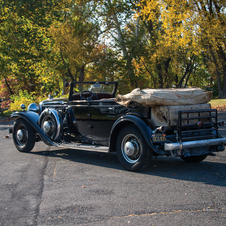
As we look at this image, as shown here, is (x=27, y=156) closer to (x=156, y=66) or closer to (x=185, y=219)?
(x=185, y=219)

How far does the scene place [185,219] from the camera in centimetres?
322

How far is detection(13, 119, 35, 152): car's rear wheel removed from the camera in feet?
24.6

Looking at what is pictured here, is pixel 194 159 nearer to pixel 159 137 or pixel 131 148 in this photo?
pixel 159 137

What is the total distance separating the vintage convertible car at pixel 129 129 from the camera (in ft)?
16.9

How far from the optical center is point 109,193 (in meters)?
4.20

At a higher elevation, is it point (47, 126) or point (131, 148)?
point (47, 126)

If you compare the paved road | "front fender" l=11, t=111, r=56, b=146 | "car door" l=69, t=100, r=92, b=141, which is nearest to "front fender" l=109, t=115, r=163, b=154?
the paved road

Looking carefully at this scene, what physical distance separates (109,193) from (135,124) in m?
1.50

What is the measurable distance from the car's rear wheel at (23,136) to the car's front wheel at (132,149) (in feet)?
9.51

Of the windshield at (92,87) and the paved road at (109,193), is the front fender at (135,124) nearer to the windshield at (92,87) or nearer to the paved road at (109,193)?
the paved road at (109,193)

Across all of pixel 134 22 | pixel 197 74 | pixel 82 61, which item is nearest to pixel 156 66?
pixel 134 22

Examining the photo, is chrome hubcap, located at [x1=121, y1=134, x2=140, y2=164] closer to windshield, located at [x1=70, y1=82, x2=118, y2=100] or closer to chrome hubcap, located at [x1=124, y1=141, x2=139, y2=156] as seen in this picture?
chrome hubcap, located at [x1=124, y1=141, x2=139, y2=156]

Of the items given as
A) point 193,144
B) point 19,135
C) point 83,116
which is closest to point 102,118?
point 83,116

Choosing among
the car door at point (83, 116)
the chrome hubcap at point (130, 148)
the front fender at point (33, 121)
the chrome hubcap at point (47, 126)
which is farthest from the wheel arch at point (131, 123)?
the chrome hubcap at point (47, 126)
